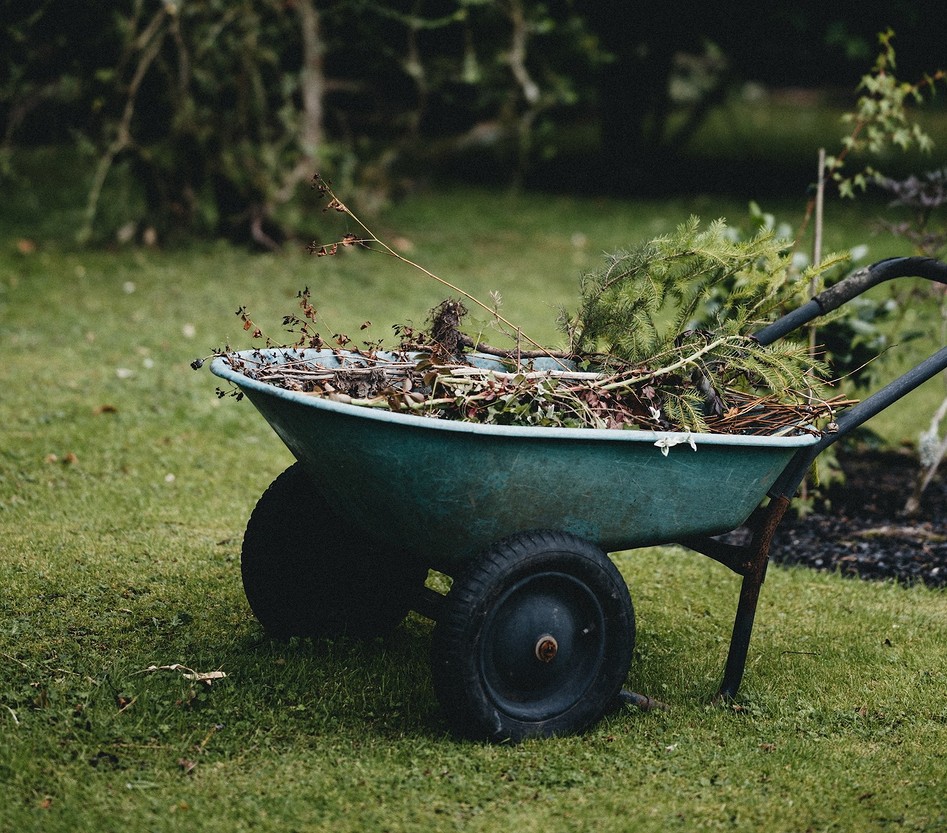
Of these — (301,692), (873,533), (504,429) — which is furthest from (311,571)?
(873,533)

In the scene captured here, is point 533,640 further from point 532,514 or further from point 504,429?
point 504,429

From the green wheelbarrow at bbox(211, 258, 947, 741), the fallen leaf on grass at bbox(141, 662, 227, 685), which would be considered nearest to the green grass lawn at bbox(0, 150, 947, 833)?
the fallen leaf on grass at bbox(141, 662, 227, 685)

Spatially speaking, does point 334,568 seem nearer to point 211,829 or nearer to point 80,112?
point 211,829

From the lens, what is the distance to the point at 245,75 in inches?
355

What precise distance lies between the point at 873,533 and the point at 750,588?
5.99ft

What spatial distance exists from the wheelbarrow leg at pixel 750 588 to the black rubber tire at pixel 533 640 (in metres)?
0.40

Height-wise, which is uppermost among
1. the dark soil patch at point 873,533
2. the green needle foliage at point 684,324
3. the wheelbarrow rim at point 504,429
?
the green needle foliage at point 684,324

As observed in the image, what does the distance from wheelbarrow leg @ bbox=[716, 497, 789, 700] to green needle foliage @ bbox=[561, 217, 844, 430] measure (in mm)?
Answer: 331

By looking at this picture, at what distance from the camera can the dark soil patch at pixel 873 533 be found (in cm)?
446

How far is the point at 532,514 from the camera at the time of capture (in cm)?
285

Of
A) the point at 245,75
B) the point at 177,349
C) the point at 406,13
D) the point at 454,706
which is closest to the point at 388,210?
the point at 406,13

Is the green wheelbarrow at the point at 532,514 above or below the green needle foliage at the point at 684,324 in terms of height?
below

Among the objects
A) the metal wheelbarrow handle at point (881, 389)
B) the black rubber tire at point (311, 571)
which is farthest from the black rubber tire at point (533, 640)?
the metal wheelbarrow handle at point (881, 389)

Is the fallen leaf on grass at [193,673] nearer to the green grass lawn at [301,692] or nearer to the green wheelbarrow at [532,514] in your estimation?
the green grass lawn at [301,692]
